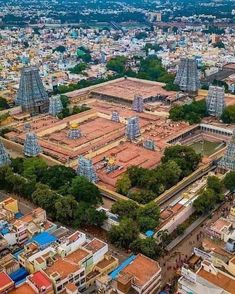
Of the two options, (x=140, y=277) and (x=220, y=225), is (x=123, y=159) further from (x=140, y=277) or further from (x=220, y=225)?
(x=140, y=277)

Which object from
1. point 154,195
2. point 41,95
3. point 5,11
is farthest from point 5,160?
point 5,11

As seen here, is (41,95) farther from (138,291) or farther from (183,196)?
(138,291)

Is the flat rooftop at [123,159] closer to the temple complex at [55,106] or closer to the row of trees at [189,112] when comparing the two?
the row of trees at [189,112]

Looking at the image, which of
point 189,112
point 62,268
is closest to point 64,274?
point 62,268

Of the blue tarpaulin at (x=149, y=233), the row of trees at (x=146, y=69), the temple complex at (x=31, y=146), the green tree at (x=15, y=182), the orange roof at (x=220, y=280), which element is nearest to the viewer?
the orange roof at (x=220, y=280)

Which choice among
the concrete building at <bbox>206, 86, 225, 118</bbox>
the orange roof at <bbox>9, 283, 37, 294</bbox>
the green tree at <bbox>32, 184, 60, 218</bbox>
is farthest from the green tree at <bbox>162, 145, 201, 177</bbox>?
the orange roof at <bbox>9, 283, 37, 294</bbox>

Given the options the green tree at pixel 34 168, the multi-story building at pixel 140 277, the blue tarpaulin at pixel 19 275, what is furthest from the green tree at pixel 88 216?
the green tree at pixel 34 168
